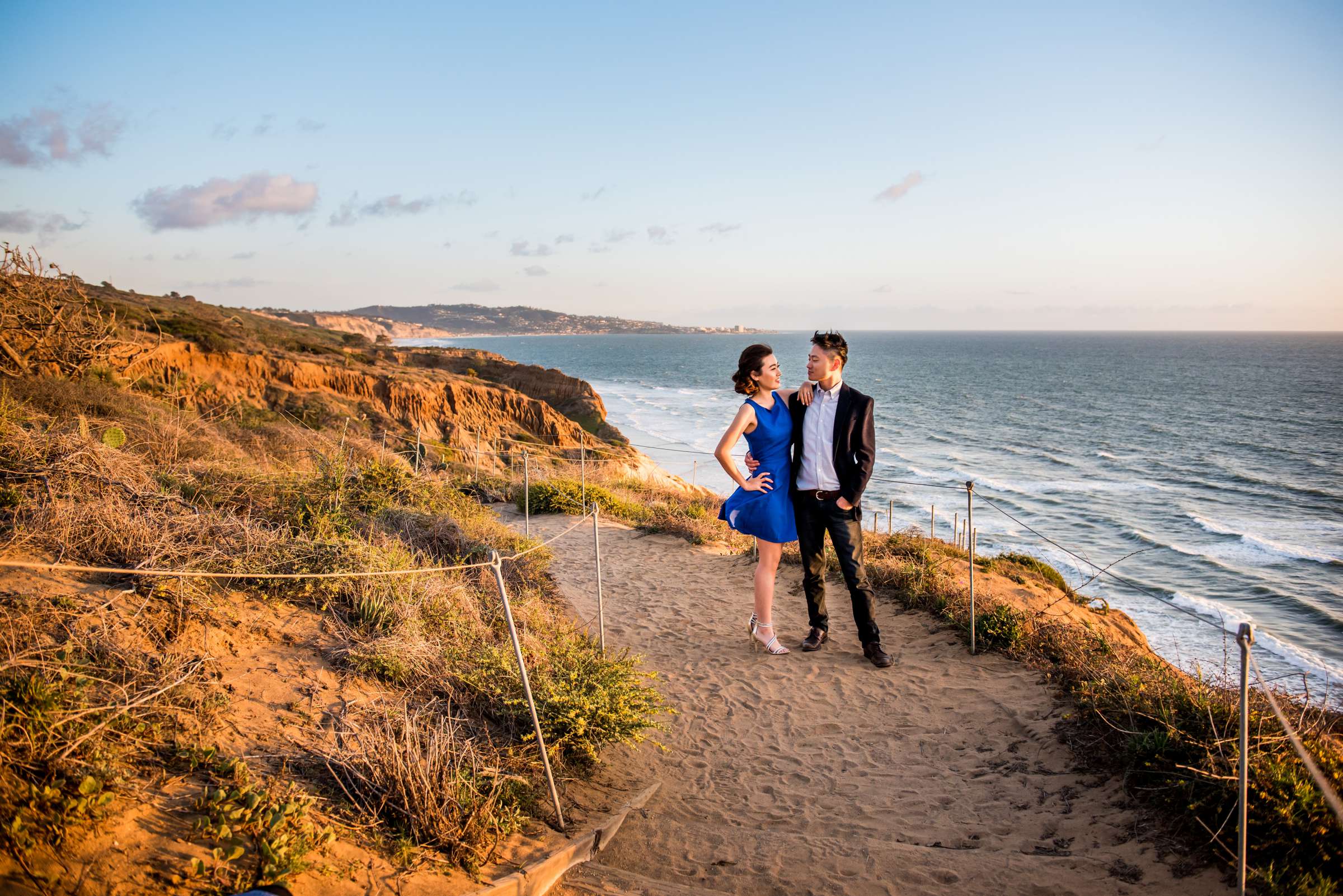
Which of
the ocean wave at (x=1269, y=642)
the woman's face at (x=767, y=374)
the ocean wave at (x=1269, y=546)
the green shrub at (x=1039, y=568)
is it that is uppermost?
the woman's face at (x=767, y=374)

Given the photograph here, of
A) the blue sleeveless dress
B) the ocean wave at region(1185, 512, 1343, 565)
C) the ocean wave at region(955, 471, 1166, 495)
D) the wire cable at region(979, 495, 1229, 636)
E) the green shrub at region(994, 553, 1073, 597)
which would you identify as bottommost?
the ocean wave at region(1185, 512, 1343, 565)

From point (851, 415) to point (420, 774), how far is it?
3850mm

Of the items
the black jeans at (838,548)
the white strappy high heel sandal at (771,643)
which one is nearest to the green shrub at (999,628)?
the black jeans at (838,548)

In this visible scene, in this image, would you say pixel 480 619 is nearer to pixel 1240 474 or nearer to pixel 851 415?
pixel 851 415

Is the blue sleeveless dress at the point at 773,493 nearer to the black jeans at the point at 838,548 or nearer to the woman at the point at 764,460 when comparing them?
the woman at the point at 764,460

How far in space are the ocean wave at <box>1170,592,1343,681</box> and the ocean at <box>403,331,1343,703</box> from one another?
0.18 feet

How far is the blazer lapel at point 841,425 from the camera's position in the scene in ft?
17.8

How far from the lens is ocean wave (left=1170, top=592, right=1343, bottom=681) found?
40.2ft

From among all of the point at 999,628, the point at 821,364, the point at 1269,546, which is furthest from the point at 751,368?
the point at 1269,546

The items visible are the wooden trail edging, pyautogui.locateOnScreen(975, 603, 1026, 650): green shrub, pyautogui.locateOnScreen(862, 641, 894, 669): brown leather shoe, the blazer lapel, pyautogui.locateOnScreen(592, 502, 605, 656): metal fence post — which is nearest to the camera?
the wooden trail edging

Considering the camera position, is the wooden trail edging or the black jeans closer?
the wooden trail edging

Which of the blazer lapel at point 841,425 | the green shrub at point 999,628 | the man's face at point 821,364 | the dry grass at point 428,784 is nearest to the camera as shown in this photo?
the dry grass at point 428,784

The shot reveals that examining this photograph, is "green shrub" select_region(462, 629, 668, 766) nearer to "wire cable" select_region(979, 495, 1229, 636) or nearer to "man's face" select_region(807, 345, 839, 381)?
"man's face" select_region(807, 345, 839, 381)

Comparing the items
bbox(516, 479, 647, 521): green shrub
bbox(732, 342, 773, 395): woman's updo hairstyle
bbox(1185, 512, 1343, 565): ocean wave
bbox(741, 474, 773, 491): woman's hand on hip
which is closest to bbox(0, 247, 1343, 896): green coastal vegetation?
bbox(741, 474, 773, 491): woman's hand on hip
